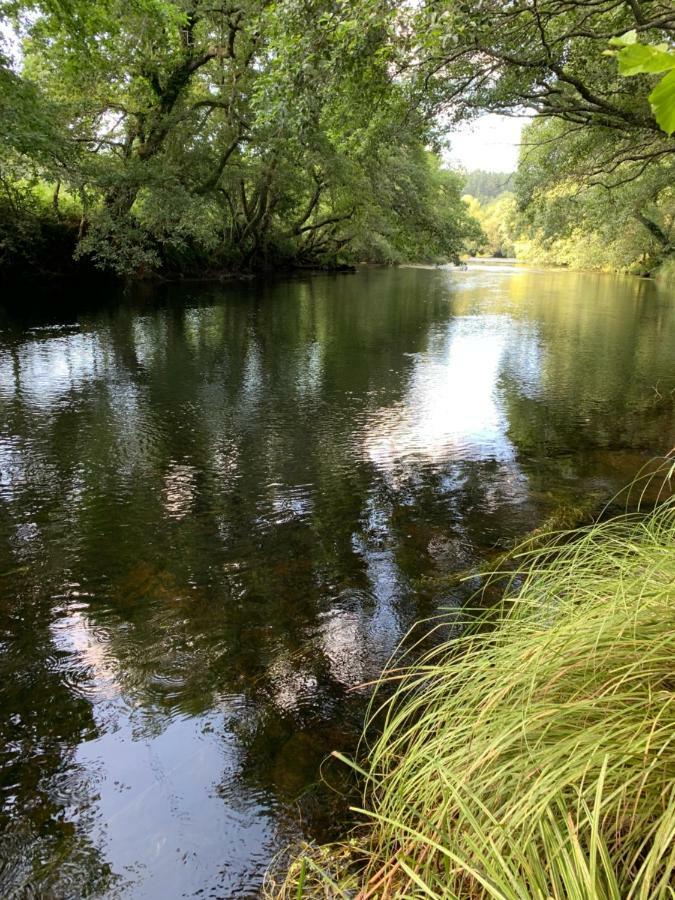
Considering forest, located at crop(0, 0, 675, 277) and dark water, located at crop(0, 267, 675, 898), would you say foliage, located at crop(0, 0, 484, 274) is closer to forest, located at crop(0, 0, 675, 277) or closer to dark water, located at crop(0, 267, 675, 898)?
forest, located at crop(0, 0, 675, 277)

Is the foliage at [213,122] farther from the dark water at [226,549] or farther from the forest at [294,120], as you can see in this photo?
the dark water at [226,549]

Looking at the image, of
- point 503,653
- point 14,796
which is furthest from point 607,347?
point 14,796

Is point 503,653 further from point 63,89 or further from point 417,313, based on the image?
point 63,89

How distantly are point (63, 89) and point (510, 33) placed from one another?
55.4 ft

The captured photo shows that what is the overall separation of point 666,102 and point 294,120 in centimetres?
757

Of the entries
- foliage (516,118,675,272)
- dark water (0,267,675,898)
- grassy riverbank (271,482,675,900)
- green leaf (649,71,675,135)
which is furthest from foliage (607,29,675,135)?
foliage (516,118,675,272)

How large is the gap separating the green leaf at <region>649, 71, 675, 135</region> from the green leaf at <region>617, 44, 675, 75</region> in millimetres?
25

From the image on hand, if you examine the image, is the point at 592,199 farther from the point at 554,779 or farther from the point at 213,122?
the point at 554,779

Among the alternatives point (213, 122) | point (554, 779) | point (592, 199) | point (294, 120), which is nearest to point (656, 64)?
point (554, 779)

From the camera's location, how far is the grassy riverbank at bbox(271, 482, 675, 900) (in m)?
1.32

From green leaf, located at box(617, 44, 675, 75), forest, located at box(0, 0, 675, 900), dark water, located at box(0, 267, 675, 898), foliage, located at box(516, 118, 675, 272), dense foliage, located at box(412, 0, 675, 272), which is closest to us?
green leaf, located at box(617, 44, 675, 75)

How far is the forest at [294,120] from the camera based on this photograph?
6.98 metres

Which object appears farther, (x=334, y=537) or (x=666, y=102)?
(x=334, y=537)

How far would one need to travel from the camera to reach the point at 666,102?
1027 mm
